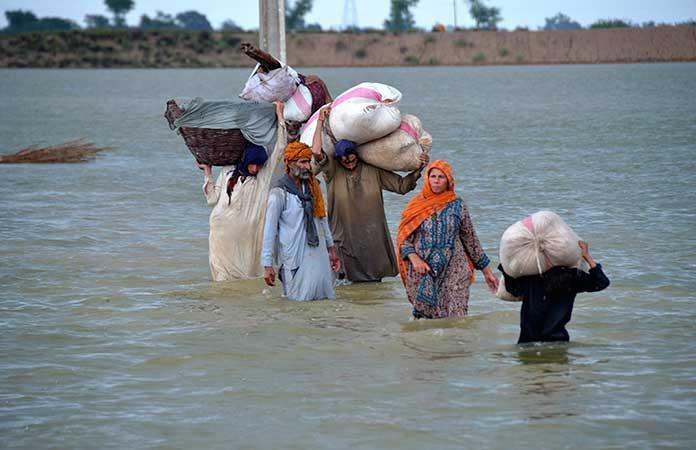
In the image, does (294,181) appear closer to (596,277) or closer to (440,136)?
(596,277)

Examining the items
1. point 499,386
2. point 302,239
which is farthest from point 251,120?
point 499,386

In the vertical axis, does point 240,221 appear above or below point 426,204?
below

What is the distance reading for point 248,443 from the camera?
587 centimetres

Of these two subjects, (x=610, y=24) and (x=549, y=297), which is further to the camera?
(x=610, y=24)

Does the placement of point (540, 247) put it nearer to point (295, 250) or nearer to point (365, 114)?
point (295, 250)

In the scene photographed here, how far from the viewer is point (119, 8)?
450 ft

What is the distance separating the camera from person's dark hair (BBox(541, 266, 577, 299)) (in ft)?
20.4

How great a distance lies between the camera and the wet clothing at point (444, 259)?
23.6ft

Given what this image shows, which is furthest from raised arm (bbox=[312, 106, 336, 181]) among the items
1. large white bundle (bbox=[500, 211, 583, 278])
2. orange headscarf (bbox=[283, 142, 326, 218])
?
large white bundle (bbox=[500, 211, 583, 278])

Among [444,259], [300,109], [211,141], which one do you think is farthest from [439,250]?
[211,141]

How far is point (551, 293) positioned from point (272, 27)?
207 inches

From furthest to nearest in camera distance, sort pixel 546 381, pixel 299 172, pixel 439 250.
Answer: pixel 299 172, pixel 439 250, pixel 546 381

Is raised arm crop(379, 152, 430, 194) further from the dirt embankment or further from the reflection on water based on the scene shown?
the dirt embankment

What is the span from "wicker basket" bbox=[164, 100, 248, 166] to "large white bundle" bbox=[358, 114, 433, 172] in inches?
34.5
